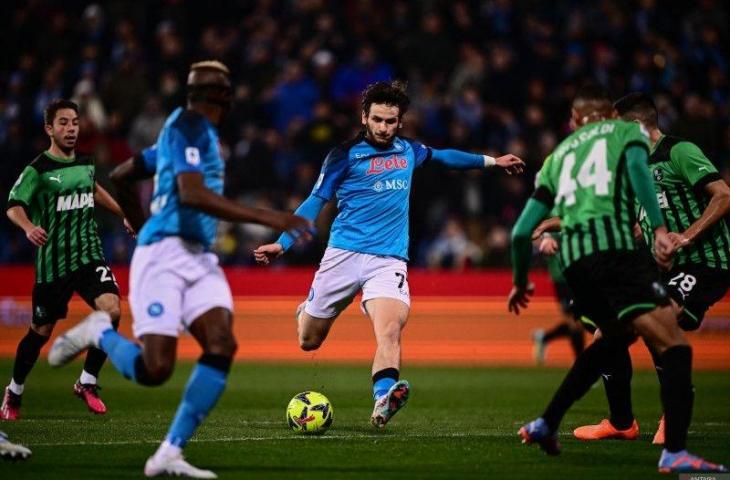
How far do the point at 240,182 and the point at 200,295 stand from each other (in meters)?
12.5

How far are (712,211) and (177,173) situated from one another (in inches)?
168

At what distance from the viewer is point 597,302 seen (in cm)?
779

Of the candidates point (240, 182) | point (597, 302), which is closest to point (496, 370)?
point (240, 182)

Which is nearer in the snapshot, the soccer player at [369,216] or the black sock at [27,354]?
the soccer player at [369,216]

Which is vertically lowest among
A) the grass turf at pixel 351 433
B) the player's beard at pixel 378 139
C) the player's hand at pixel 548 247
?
the grass turf at pixel 351 433

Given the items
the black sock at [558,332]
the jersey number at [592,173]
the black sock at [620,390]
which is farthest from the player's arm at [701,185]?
the black sock at [558,332]

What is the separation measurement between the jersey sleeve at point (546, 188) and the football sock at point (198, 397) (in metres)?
2.29

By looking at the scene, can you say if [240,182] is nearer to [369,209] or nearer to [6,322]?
[6,322]

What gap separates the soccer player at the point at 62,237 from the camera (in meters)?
11.1

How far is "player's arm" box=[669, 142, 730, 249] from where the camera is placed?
9.21m

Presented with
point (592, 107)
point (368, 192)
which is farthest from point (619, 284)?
point (368, 192)

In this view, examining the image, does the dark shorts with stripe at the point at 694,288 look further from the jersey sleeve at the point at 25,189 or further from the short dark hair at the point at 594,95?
the jersey sleeve at the point at 25,189

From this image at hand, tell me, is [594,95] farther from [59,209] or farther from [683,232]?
[59,209]

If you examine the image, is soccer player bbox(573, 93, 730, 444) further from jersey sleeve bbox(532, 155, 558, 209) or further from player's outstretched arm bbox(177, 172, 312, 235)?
player's outstretched arm bbox(177, 172, 312, 235)
